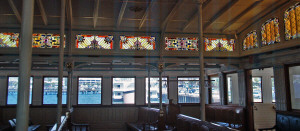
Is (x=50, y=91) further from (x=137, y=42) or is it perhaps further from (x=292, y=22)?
(x=292, y=22)

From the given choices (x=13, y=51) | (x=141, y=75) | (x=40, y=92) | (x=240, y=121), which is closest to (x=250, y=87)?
(x=240, y=121)

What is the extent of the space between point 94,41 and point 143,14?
6.75 feet

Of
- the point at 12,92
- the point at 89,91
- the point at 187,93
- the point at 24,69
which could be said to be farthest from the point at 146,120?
the point at 24,69

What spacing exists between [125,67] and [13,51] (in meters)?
4.51

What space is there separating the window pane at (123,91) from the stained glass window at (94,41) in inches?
145

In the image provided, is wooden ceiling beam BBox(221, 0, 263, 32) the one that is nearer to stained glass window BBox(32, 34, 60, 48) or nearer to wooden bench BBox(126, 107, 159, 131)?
wooden bench BBox(126, 107, 159, 131)

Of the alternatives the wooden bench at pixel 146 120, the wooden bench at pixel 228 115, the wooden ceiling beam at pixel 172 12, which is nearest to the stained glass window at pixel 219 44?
the wooden ceiling beam at pixel 172 12

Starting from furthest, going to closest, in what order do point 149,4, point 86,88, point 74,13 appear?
point 86,88 < point 74,13 < point 149,4

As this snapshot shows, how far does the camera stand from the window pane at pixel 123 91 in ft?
39.8

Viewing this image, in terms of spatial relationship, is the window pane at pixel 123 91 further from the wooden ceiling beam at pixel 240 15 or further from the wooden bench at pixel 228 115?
the wooden ceiling beam at pixel 240 15

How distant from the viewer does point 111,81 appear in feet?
39.9

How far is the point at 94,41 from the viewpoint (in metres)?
8.81

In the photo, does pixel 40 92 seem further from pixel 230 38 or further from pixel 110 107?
pixel 230 38

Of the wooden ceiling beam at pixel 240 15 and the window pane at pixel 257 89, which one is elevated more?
the wooden ceiling beam at pixel 240 15
